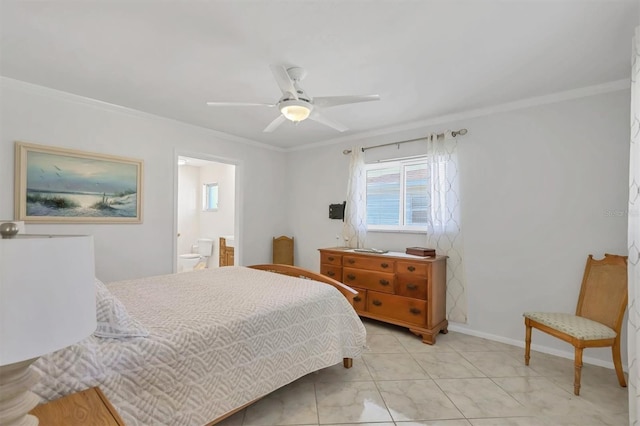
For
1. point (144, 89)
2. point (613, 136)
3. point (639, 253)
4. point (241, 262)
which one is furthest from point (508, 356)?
point (144, 89)

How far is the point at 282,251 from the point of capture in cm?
484

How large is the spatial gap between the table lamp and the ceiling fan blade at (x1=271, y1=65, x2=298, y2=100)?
1504 mm

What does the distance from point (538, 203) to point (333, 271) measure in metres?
2.34

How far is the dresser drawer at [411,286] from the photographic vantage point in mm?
3129

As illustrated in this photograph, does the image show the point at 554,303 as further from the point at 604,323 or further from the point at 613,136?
the point at 613,136

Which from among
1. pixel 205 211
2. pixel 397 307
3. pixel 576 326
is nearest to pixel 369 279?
pixel 397 307

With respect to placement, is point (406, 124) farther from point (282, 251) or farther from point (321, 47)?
point (282, 251)

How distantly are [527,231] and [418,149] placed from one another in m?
1.47

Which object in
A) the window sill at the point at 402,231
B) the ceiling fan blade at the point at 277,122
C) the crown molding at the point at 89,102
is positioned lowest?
the window sill at the point at 402,231

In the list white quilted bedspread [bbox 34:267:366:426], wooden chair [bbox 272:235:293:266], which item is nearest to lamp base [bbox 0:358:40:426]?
white quilted bedspread [bbox 34:267:366:426]

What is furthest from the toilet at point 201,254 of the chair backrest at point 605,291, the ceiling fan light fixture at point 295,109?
the chair backrest at point 605,291

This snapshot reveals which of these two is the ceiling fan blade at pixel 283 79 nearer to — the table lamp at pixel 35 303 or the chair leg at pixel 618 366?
the table lamp at pixel 35 303

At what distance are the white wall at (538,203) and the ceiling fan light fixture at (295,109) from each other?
198cm

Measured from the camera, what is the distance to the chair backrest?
2342mm
